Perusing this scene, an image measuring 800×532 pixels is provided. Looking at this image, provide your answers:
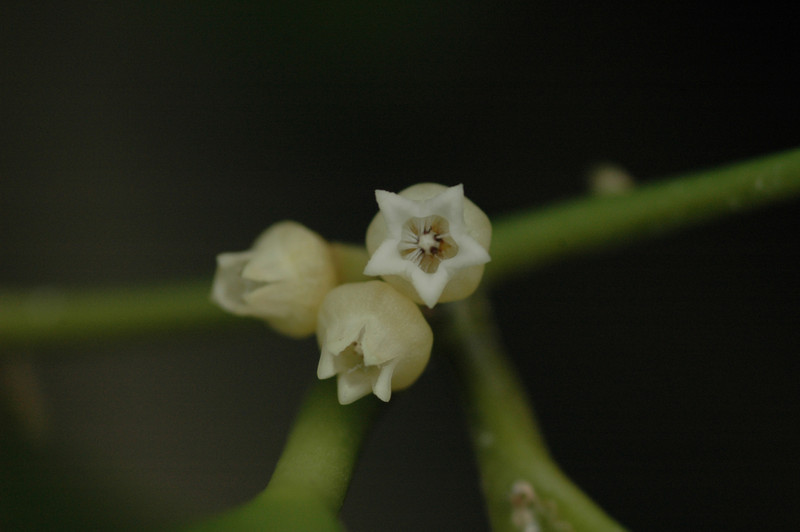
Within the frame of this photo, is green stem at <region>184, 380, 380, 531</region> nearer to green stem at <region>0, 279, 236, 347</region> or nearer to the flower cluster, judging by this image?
the flower cluster

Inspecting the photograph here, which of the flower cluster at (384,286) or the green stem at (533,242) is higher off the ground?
the green stem at (533,242)

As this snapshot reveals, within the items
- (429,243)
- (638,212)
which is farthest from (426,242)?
(638,212)

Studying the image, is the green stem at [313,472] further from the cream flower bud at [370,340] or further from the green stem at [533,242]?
the green stem at [533,242]

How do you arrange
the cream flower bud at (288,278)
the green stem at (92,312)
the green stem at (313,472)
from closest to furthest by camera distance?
the green stem at (313,472)
the cream flower bud at (288,278)
the green stem at (92,312)

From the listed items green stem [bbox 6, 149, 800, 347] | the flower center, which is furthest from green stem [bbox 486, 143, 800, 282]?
the flower center

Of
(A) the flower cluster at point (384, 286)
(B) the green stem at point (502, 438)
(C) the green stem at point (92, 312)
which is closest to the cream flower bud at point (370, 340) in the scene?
(A) the flower cluster at point (384, 286)

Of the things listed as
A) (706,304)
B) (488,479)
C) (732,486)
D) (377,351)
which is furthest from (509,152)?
(377,351)

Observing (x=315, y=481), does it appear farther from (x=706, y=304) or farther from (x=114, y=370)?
(x=114, y=370)
